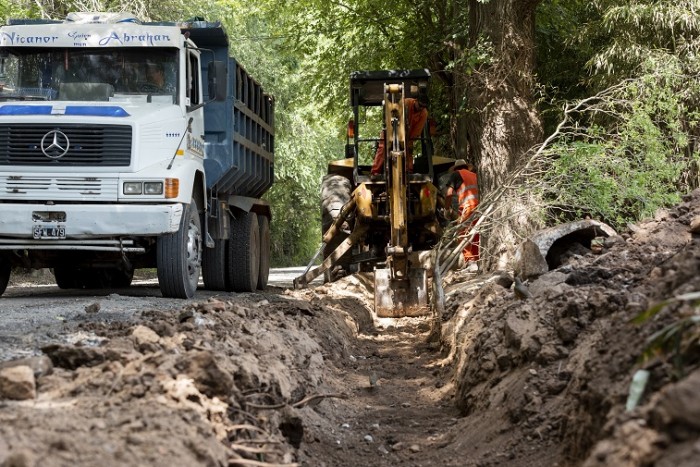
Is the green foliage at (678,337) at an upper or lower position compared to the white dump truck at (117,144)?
lower

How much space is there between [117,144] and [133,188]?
0.53 metres

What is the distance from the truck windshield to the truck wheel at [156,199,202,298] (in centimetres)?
148

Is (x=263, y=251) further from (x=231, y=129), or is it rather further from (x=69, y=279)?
(x=231, y=129)

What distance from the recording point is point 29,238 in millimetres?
10430

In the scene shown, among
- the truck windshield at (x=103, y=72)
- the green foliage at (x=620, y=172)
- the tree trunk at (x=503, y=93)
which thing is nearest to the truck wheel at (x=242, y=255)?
the truck windshield at (x=103, y=72)

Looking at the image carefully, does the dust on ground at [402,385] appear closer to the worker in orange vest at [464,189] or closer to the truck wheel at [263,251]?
the worker in orange vest at [464,189]

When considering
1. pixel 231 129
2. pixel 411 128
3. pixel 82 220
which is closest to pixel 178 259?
pixel 82 220

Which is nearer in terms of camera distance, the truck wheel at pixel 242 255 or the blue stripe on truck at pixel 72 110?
the blue stripe on truck at pixel 72 110

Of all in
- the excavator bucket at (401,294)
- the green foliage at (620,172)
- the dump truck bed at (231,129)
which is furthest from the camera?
the excavator bucket at (401,294)

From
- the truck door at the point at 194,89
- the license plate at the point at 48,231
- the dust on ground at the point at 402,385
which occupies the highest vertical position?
the truck door at the point at 194,89

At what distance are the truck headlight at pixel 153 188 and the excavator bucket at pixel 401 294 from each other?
3510 millimetres

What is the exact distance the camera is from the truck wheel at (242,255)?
14.2 m

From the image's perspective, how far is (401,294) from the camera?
42.5 feet

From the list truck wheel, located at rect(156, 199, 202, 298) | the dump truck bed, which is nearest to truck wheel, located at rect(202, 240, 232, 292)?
the dump truck bed
